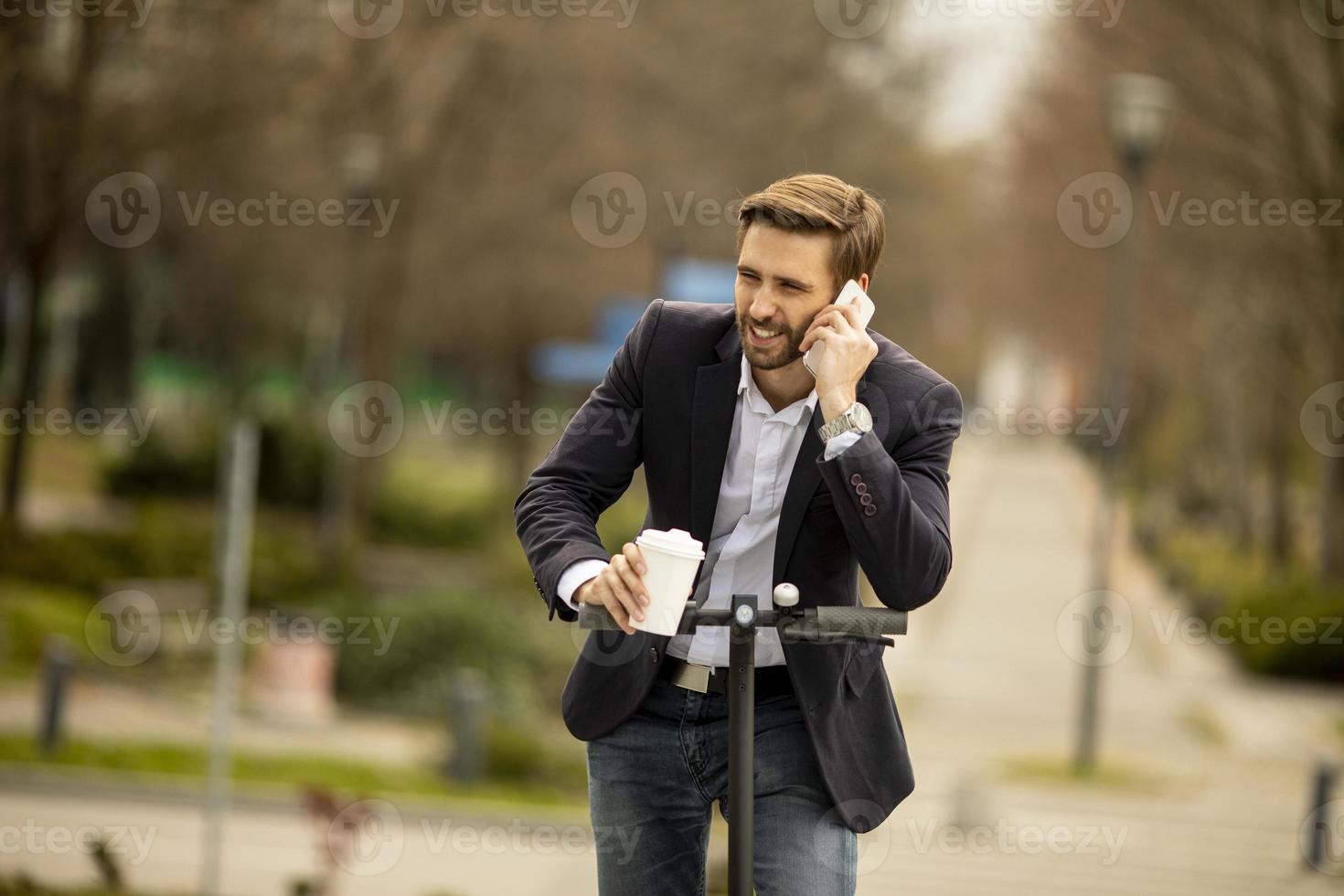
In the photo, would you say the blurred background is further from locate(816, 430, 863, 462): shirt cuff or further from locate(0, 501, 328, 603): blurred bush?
locate(816, 430, 863, 462): shirt cuff

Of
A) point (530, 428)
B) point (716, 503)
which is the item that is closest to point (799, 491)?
point (716, 503)

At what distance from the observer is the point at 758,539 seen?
3.07 m

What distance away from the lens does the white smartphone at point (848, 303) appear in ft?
9.50

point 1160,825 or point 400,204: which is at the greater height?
point 400,204

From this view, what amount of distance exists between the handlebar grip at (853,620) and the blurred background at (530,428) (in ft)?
A: 12.2

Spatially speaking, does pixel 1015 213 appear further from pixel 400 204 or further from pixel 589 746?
pixel 589 746

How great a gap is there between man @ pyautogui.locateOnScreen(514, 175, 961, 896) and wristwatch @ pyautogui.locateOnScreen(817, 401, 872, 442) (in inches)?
1.5

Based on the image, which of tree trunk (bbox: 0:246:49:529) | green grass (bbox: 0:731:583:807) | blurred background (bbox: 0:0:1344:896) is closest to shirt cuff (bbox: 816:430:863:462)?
blurred background (bbox: 0:0:1344:896)

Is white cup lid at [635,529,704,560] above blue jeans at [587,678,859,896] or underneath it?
above

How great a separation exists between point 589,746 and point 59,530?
67.4 feet

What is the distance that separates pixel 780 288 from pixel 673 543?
0.54 m

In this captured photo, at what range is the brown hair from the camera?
291cm

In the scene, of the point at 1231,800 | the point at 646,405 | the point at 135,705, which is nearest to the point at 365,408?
the point at 135,705

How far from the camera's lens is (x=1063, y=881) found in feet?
33.5
